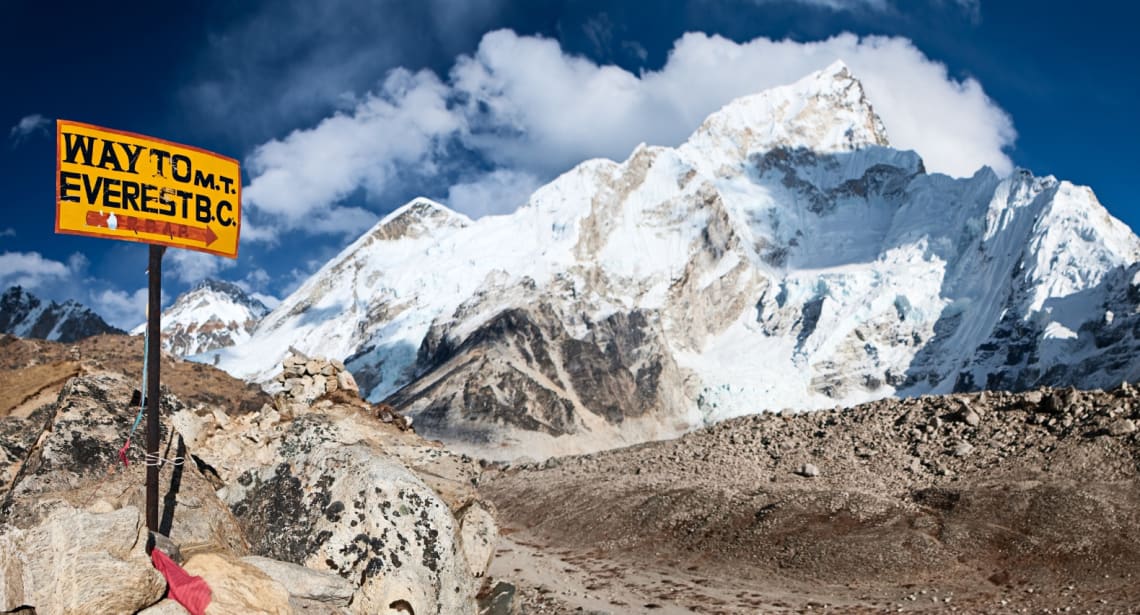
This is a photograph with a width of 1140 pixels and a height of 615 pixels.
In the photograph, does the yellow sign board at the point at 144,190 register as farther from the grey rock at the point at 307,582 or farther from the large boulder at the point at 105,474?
the grey rock at the point at 307,582

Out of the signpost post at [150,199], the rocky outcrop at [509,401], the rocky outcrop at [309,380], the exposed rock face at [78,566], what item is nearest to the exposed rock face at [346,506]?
the rocky outcrop at [309,380]

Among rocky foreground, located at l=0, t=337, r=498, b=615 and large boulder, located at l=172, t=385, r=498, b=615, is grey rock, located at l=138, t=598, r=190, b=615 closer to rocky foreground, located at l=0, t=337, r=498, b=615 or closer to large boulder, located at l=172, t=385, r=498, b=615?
rocky foreground, located at l=0, t=337, r=498, b=615

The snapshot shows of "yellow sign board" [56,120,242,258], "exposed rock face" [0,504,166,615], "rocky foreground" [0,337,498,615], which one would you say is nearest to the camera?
"exposed rock face" [0,504,166,615]

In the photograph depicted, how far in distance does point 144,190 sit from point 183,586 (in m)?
5.08

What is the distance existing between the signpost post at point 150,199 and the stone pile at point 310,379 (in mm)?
5728

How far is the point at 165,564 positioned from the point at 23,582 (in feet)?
4.60

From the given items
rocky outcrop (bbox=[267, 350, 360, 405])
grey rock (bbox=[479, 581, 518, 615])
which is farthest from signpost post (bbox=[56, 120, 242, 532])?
grey rock (bbox=[479, 581, 518, 615])

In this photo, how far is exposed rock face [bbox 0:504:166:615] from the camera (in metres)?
7.62

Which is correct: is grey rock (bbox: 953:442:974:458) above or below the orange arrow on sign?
below

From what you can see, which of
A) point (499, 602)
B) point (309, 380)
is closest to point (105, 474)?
point (309, 380)

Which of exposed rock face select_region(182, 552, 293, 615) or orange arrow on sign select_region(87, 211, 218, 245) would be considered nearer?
exposed rock face select_region(182, 552, 293, 615)

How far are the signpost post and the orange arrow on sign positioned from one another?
0.01 meters

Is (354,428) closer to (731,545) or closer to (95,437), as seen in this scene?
(95,437)

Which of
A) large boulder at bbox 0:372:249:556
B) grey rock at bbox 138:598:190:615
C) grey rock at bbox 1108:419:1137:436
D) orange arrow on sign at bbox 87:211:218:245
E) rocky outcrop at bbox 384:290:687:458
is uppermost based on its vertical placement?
rocky outcrop at bbox 384:290:687:458
